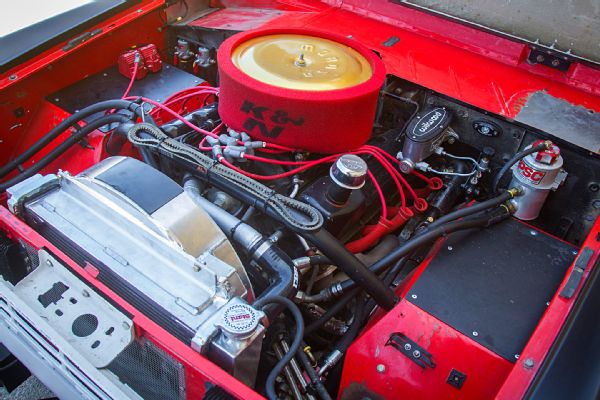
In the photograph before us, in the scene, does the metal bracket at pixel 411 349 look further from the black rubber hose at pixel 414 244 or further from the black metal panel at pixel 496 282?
the black rubber hose at pixel 414 244

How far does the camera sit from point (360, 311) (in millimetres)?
1741

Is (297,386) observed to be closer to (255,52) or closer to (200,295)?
(200,295)

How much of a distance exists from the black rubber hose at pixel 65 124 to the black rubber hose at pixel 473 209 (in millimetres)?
1125

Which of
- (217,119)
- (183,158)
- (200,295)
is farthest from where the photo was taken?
(217,119)

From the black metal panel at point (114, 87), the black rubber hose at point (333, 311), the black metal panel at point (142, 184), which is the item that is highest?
the black metal panel at point (142, 184)

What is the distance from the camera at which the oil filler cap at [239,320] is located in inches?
50.5

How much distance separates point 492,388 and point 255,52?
132 cm

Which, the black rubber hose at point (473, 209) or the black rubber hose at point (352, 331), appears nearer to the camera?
the black rubber hose at point (352, 331)

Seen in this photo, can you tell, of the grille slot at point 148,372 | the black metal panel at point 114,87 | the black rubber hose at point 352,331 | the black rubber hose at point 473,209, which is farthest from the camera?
the black metal panel at point 114,87

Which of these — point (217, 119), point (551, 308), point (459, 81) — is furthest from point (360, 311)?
point (459, 81)

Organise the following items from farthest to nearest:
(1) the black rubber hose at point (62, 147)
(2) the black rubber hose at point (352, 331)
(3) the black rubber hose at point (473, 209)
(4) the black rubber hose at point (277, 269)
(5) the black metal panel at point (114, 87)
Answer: (5) the black metal panel at point (114, 87) < (1) the black rubber hose at point (62, 147) < (3) the black rubber hose at point (473, 209) < (2) the black rubber hose at point (352, 331) < (4) the black rubber hose at point (277, 269)

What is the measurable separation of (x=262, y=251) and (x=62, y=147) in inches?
41.7

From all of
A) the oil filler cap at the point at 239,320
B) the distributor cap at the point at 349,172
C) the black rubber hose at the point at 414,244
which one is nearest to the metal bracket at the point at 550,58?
the black rubber hose at the point at 414,244

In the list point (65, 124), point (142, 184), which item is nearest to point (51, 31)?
point (65, 124)
